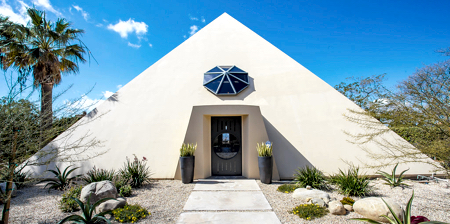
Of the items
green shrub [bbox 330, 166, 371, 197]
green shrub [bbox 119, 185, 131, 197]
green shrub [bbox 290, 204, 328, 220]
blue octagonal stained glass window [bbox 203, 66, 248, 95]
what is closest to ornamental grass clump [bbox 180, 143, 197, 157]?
green shrub [bbox 119, 185, 131, 197]

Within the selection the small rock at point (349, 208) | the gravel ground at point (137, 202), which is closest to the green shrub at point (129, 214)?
the gravel ground at point (137, 202)

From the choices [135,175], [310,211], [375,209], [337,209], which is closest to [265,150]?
[310,211]

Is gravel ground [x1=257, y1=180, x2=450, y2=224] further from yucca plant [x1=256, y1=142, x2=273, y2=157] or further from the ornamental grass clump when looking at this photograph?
the ornamental grass clump

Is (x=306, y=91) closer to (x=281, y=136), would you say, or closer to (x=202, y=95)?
(x=281, y=136)

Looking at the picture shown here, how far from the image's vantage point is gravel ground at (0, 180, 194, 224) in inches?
198

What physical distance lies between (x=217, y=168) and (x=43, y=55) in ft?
33.4

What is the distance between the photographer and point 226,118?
30.0ft

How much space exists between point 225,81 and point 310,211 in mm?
6387

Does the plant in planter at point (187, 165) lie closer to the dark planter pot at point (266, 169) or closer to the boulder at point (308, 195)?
the dark planter pot at point (266, 169)

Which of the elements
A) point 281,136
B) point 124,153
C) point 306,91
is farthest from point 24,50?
point 306,91

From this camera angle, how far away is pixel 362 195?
21.1ft

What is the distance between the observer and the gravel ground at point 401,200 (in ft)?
16.3

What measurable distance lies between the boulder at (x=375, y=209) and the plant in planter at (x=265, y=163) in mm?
2979

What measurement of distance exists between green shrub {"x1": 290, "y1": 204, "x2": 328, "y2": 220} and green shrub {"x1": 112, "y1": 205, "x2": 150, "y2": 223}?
3.50 metres
